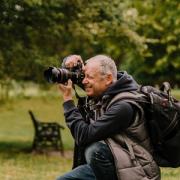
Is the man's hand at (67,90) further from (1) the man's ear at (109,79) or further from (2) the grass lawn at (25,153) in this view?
(2) the grass lawn at (25,153)

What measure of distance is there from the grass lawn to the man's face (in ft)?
16.8

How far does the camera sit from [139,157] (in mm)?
5559

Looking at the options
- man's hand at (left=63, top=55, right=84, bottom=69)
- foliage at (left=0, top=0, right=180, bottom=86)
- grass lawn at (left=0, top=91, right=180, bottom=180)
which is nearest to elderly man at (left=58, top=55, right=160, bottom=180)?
man's hand at (left=63, top=55, right=84, bottom=69)

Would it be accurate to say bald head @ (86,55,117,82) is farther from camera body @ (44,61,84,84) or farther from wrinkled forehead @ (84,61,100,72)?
camera body @ (44,61,84,84)

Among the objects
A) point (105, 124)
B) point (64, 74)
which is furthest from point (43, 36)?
point (105, 124)

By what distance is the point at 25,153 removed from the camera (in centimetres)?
1773

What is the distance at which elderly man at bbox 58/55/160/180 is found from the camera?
18.1 ft

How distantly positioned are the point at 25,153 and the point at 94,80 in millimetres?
A: 12306

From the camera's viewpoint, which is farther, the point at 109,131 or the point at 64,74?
the point at 64,74

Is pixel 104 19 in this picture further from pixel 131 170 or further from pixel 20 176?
pixel 131 170

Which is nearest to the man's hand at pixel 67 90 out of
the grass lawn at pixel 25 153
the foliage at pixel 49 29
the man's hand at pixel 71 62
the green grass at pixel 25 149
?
the man's hand at pixel 71 62

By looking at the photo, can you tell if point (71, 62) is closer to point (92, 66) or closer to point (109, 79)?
point (92, 66)

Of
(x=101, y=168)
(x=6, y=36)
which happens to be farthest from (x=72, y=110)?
(x=6, y=36)

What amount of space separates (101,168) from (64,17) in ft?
38.5
